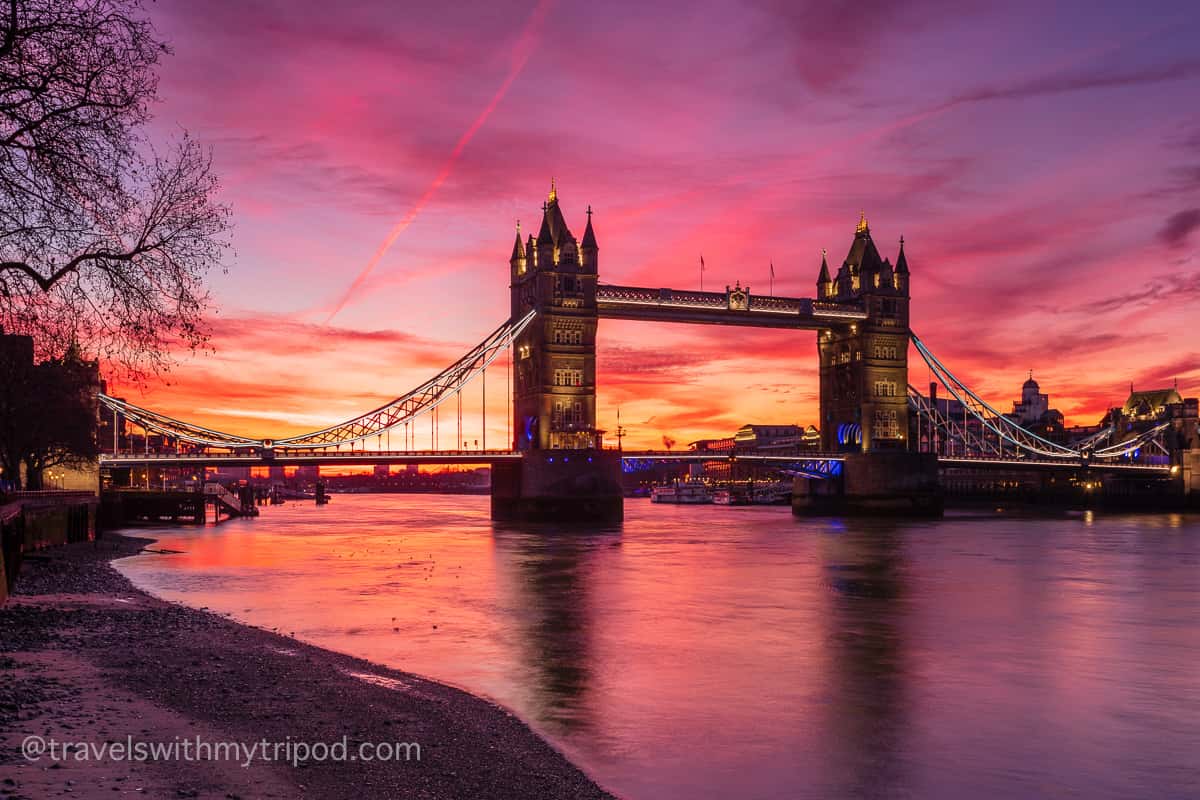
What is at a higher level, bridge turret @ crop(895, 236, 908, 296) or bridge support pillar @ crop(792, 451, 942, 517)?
bridge turret @ crop(895, 236, 908, 296)

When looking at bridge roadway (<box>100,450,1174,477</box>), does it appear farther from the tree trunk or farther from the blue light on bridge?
the tree trunk

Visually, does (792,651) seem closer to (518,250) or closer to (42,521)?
(42,521)

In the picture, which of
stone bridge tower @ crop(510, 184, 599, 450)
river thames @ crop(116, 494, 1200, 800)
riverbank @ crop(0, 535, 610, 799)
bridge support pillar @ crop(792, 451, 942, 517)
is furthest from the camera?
bridge support pillar @ crop(792, 451, 942, 517)

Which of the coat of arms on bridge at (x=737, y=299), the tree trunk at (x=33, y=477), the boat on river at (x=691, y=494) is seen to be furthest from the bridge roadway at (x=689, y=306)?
the boat on river at (x=691, y=494)

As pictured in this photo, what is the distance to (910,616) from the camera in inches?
1054

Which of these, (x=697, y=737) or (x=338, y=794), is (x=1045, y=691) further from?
(x=338, y=794)

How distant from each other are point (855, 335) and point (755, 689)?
75520 mm

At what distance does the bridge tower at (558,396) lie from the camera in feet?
229

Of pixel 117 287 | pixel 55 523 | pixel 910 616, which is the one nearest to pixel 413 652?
pixel 117 287

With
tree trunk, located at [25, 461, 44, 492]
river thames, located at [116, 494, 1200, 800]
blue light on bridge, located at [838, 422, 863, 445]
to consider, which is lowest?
river thames, located at [116, 494, 1200, 800]

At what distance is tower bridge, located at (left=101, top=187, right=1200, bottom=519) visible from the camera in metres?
72.0

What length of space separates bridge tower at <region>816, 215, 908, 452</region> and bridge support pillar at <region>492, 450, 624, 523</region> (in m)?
26.1

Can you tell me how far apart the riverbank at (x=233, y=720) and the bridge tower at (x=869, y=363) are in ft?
245

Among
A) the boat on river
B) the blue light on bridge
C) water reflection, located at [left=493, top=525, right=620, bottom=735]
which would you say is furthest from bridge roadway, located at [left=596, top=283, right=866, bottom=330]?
the boat on river
